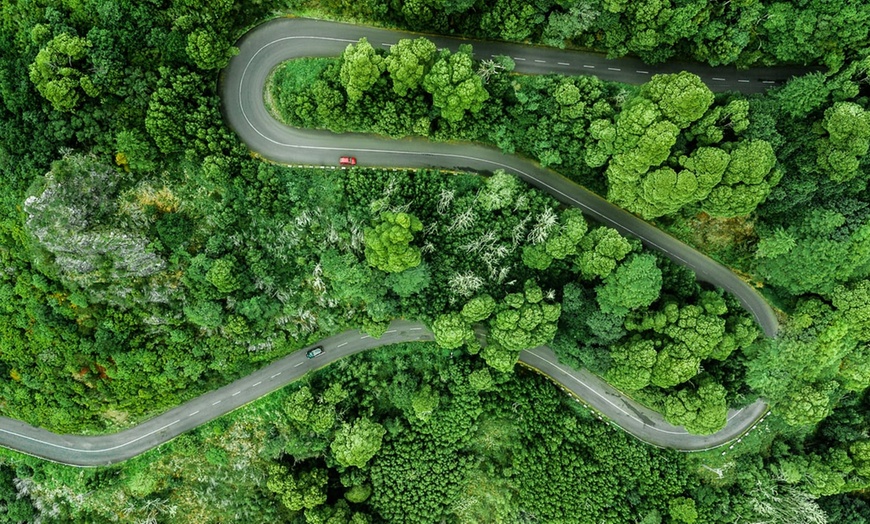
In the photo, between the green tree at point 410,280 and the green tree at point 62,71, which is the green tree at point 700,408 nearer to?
the green tree at point 410,280

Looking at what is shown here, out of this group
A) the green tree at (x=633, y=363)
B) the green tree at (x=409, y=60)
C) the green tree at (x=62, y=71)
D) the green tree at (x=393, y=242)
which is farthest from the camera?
the green tree at (x=633, y=363)

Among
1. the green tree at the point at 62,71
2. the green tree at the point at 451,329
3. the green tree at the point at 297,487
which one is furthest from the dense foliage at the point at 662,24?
the green tree at the point at 297,487

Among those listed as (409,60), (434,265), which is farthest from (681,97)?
(434,265)

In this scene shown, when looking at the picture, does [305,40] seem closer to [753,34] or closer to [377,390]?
[377,390]

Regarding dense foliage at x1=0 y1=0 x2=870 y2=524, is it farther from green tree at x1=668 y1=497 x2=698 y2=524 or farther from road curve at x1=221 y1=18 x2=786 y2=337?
road curve at x1=221 y1=18 x2=786 y2=337

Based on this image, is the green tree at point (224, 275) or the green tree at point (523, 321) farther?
the green tree at point (523, 321)

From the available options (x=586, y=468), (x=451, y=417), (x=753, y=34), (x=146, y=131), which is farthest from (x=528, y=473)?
(x=146, y=131)
